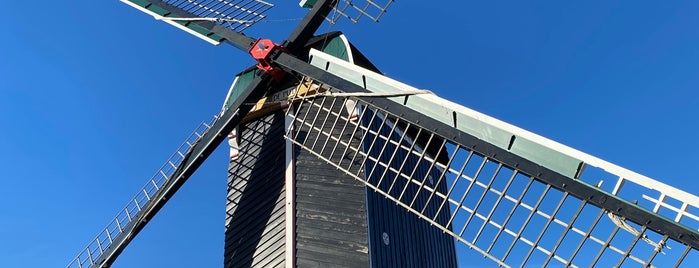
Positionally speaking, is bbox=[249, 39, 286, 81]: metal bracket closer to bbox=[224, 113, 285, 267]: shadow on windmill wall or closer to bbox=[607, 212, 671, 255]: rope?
bbox=[224, 113, 285, 267]: shadow on windmill wall

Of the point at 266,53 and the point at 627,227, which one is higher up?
the point at 266,53

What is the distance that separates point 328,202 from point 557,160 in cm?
415

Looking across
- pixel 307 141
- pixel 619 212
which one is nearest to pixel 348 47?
pixel 307 141

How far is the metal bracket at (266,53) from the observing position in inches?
422

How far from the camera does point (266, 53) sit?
422 inches

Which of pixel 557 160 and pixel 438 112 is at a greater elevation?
pixel 438 112

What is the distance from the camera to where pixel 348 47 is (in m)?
11.9

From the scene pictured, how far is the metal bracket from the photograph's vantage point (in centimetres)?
1071

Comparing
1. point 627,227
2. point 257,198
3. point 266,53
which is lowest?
point 627,227

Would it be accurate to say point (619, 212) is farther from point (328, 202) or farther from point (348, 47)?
point (348, 47)

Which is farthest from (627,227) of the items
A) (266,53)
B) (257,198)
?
(257,198)

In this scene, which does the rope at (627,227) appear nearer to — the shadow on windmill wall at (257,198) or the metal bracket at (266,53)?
the shadow on windmill wall at (257,198)

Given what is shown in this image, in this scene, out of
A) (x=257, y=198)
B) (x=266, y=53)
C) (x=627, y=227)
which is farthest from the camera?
(x=257, y=198)

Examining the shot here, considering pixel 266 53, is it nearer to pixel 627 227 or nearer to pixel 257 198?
pixel 257 198
